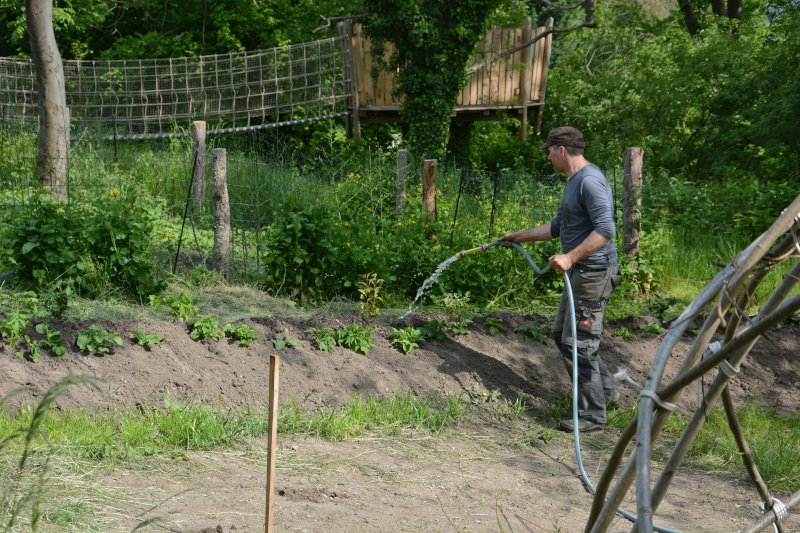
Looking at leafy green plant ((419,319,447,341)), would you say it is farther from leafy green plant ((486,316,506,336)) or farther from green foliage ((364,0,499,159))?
green foliage ((364,0,499,159))

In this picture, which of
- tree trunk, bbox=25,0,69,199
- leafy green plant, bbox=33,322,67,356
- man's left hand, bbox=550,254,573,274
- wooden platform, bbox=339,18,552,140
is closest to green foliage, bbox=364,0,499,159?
wooden platform, bbox=339,18,552,140

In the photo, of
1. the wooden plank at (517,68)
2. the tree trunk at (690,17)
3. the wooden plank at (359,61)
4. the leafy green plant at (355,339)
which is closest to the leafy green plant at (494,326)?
the leafy green plant at (355,339)

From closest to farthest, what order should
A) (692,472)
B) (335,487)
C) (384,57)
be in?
(335,487) → (692,472) → (384,57)

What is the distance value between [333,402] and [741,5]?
19.9 metres

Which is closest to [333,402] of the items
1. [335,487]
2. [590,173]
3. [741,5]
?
[335,487]

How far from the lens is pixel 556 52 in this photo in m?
25.7

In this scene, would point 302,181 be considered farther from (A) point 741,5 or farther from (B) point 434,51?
(A) point 741,5

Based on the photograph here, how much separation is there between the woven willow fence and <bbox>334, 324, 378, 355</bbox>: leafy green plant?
10358 millimetres

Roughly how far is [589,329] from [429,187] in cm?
358

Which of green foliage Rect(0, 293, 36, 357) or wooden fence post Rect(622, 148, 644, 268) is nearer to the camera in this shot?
green foliage Rect(0, 293, 36, 357)

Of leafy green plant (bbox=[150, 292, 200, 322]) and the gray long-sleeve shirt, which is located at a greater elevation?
the gray long-sleeve shirt

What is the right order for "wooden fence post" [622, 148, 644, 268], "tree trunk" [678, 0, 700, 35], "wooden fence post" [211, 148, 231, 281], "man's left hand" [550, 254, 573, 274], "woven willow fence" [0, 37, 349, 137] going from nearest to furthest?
"man's left hand" [550, 254, 573, 274]
"wooden fence post" [211, 148, 231, 281]
"wooden fence post" [622, 148, 644, 268]
"woven willow fence" [0, 37, 349, 137]
"tree trunk" [678, 0, 700, 35]

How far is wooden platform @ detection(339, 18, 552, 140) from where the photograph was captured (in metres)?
14.2

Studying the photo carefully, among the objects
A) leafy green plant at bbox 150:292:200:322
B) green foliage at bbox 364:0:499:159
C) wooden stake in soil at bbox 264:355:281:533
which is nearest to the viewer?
wooden stake in soil at bbox 264:355:281:533
